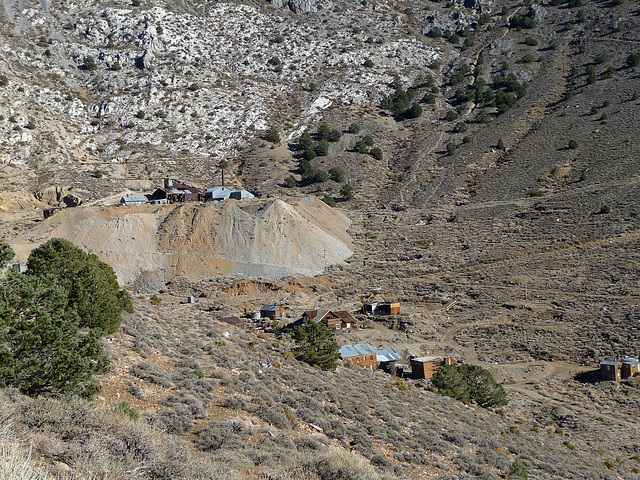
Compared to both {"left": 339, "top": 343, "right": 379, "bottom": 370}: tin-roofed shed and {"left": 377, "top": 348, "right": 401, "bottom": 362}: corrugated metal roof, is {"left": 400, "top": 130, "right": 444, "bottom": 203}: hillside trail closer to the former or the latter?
{"left": 377, "top": 348, "right": 401, "bottom": 362}: corrugated metal roof

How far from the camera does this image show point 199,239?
54.7 metres

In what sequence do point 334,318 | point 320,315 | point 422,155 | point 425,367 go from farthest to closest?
1. point 422,155
2. point 334,318
3. point 320,315
4. point 425,367

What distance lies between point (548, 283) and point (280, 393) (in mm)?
36022

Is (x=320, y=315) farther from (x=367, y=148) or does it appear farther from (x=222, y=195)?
(x=367, y=148)

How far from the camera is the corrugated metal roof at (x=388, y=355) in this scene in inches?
1413

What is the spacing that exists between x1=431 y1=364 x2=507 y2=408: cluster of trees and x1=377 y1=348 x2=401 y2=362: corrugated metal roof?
5.62m

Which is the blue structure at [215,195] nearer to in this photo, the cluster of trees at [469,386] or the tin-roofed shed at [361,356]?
the tin-roofed shed at [361,356]

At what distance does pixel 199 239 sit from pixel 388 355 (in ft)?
85.3

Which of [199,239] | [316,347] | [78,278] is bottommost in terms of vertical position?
[316,347]

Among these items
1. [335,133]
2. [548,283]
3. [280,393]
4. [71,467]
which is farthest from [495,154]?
[71,467]

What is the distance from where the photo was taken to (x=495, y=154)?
77.9 meters

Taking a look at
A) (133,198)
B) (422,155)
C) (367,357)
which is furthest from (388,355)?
(422,155)

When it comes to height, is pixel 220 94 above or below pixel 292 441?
above

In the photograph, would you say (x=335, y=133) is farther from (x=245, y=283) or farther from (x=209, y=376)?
(x=209, y=376)
